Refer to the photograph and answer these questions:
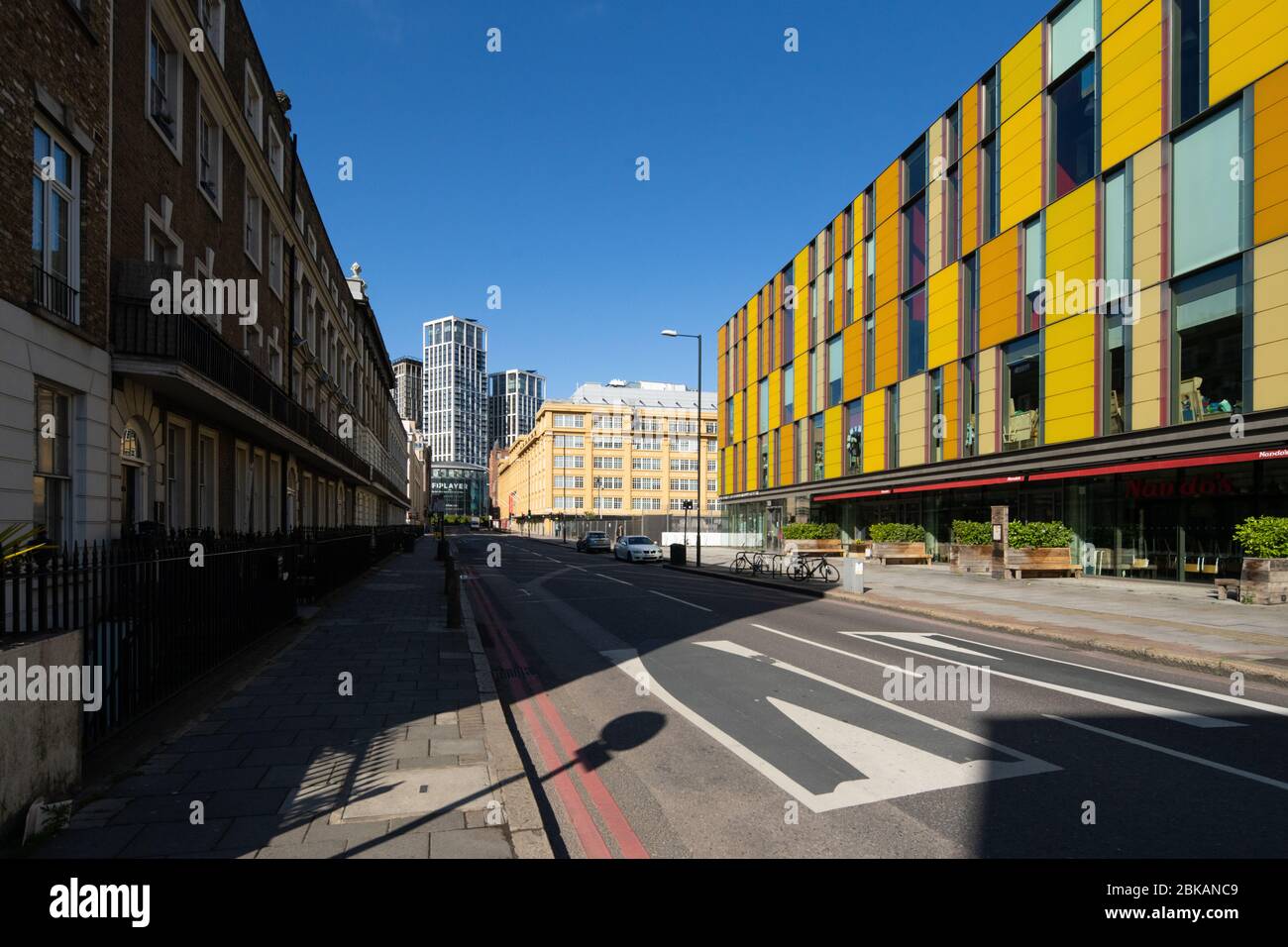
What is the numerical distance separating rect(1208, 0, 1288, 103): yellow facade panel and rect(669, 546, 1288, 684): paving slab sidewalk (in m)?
12.6

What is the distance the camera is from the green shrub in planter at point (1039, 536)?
923 inches

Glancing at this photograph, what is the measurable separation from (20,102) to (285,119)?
1856 cm

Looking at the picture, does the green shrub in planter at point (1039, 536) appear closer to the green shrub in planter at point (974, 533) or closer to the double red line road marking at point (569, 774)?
the green shrub in planter at point (974, 533)

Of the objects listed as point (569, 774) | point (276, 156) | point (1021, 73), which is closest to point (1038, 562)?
point (1021, 73)

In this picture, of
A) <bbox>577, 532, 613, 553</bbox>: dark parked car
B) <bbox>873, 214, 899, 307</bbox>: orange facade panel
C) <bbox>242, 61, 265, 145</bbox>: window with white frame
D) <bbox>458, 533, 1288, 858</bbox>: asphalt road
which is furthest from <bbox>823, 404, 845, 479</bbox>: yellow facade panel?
<bbox>242, 61, 265, 145</bbox>: window with white frame

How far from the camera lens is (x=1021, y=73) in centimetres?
2666

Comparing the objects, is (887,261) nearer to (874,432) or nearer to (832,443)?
(874,432)

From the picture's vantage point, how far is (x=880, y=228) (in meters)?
36.4

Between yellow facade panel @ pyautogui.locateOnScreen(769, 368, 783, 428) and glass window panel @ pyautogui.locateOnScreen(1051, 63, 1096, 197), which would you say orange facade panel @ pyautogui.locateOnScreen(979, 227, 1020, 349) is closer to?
glass window panel @ pyautogui.locateOnScreen(1051, 63, 1096, 197)

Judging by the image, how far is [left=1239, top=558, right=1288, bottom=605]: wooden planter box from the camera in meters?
15.3

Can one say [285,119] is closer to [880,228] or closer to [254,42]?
[254,42]

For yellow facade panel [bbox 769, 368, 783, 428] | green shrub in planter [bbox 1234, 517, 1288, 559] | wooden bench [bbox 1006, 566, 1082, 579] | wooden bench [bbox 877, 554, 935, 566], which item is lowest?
wooden bench [bbox 877, 554, 935, 566]

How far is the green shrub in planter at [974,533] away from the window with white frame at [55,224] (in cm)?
2441

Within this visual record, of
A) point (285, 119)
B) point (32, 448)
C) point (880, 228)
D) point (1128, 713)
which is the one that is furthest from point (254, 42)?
point (880, 228)
